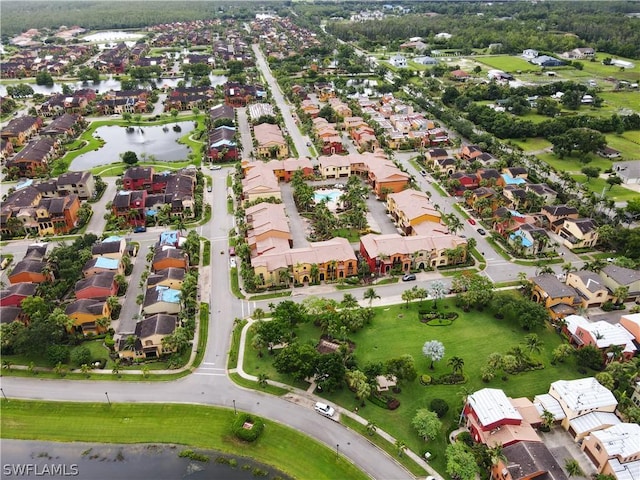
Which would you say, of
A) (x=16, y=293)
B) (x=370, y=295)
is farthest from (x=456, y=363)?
(x=16, y=293)

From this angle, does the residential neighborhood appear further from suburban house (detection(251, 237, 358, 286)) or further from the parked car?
suburban house (detection(251, 237, 358, 286))

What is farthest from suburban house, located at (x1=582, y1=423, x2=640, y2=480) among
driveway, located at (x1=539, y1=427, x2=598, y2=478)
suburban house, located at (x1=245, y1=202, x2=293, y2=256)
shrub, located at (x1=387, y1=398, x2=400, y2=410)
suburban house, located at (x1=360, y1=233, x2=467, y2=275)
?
suburban house, located at (x1=245, y1=202, x2=293, y2=256)

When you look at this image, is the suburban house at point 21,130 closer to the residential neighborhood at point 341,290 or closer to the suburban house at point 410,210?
the residential neighborhood at point 341,290

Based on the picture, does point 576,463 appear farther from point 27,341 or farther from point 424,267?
point 27,341

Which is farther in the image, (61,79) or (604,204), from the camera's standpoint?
(61,79)

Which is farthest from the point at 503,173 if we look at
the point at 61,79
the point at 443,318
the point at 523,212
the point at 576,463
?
the point at 61,79
